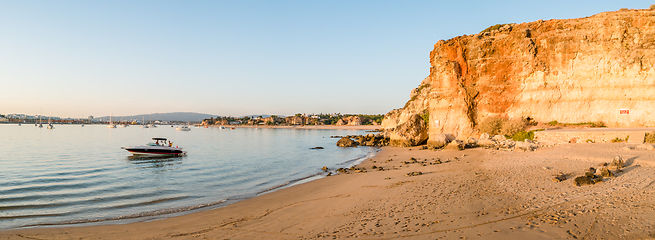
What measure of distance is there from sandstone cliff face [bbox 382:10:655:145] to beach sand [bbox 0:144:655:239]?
1258cm

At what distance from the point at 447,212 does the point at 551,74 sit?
77.2ft

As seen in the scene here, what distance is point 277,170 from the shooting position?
20.0 metres

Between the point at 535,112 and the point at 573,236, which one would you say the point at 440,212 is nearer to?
the point at 573,236

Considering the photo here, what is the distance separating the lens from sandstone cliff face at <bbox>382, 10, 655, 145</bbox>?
69.5 feet

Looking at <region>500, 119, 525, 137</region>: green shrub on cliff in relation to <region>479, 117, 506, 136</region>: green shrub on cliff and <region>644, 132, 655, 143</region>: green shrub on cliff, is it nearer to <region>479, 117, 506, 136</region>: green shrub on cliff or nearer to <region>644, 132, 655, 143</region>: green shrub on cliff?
<region>479, 117, 506, 136</region>: green shrub on cliff

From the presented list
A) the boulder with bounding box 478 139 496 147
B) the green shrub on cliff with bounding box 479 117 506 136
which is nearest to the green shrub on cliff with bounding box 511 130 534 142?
the boulder with bounding box 478 139 496 147

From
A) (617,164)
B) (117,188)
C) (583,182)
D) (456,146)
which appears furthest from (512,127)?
(117,188)

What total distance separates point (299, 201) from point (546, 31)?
2607cm

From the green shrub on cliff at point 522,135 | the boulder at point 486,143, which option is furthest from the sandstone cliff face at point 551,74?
the boulder at point 486,143

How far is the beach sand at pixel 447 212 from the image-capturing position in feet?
18.0

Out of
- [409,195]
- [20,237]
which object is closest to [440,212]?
[409,195]

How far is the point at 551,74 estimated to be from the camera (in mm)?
23969

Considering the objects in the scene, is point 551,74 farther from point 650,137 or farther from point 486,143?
point 650,137

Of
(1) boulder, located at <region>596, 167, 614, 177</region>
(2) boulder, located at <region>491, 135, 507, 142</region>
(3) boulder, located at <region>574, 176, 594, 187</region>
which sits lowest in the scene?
(3) boulder, located at <region>574, 176, 594, 187</region>
